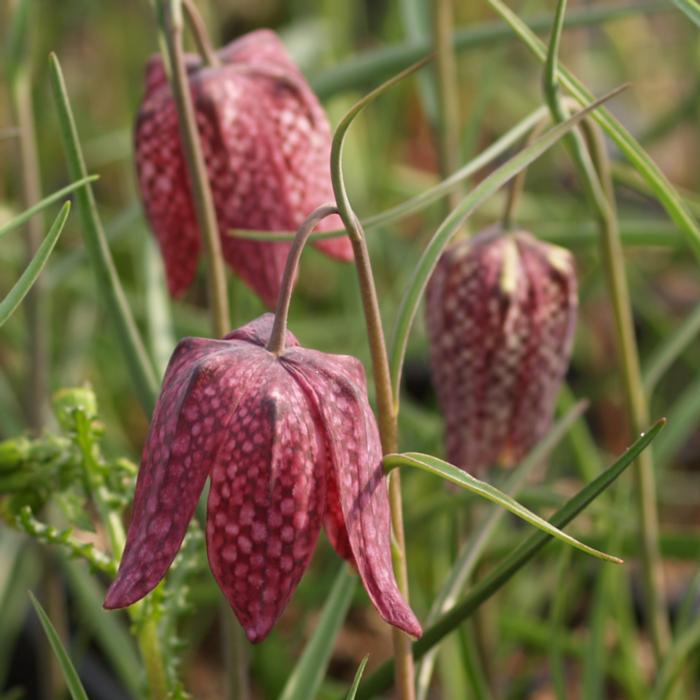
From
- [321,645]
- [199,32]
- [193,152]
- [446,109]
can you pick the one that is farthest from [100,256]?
[446,109]

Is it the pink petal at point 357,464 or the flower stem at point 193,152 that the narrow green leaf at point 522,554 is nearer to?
the pink petal at point 357,464

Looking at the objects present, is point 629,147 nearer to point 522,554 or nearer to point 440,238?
point 440,238

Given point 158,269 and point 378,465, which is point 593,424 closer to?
point 158,269

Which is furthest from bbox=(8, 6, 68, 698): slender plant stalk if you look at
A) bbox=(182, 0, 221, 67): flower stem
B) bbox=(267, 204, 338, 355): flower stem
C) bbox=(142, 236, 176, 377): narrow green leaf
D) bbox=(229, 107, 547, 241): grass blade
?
bbox=(267, 204, 338, 355): flower stem

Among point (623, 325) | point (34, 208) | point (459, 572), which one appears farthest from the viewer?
point (623, 325)

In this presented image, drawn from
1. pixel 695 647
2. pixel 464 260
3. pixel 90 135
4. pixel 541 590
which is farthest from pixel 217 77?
pixel 90 135

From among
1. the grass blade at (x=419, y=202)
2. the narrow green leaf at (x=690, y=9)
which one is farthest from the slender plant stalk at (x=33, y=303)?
the narrow green leaf at (x=690, y=9)
